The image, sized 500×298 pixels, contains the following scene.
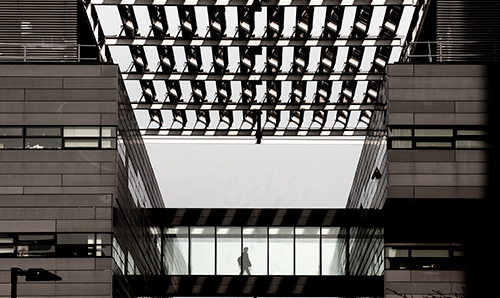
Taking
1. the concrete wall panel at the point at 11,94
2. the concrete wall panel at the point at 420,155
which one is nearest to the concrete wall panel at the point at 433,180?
the concrete wall panel at the point at 420,155

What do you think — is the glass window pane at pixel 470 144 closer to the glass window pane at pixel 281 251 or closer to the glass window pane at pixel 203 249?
the glass window pane at pixel 281 251

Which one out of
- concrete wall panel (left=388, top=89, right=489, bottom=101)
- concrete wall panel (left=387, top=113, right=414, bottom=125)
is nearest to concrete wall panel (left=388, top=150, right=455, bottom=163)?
concrete wall panel (left=387, top=113, right=414, bottom=125)

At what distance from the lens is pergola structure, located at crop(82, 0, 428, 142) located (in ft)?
152

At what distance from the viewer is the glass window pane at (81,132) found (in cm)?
3653

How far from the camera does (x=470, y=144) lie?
37344mm

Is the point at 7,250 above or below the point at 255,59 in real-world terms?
below

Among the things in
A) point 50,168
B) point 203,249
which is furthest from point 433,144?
point 203,249

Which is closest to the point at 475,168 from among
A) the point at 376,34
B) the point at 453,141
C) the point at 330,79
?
the point at 453,141

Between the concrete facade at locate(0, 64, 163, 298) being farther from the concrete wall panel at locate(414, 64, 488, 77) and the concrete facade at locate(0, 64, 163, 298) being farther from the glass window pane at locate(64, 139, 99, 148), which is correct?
the concrete wall panel at locate(414, 64, 488, 77)

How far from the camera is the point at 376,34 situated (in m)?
47.8

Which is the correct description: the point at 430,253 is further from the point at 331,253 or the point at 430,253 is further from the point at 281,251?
the point at 281,251

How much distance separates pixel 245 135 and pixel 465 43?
22099 millimetres

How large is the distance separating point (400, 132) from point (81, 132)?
464 inches

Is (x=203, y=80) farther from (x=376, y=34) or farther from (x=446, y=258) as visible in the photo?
(x=446, y=258)
